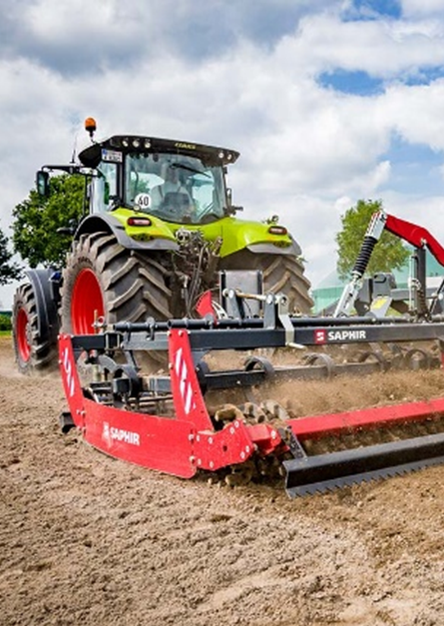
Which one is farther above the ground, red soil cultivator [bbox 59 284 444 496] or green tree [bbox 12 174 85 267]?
green tree [bbox 12 174 85 267]

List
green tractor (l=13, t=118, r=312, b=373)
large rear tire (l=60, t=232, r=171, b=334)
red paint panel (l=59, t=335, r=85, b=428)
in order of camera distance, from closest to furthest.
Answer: red paint panel (l=59, t=335, r=85, b=428) < large rear tire (l=60, t=232, r=171, b=334) < green tractor (l=13, t=118, r=312, b=373)

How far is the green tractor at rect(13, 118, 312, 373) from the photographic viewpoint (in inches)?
240

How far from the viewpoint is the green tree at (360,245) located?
25.5 meters

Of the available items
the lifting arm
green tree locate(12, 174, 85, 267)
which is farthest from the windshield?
green tree locate(12, 174, 85, 267)

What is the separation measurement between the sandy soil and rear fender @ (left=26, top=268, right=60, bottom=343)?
15.2ft

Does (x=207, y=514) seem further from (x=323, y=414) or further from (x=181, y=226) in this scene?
(x=181, y=226)

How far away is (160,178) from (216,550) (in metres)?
5.02

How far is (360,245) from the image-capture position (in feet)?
86.7

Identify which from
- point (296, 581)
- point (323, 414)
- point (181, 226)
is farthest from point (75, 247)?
point (296, 581)

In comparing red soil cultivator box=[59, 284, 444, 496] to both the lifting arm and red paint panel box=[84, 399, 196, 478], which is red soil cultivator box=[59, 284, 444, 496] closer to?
red paint panel box=[84, 399, 196, 478]

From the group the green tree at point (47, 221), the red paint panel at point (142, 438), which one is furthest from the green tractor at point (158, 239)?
the green tree at point (47, 221)

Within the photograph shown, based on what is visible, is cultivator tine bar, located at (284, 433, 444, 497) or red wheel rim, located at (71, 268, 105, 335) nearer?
cultivator tine bar, located at (284, 433, 444, 497)

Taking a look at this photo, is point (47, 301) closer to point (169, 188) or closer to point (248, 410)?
point (169, 188)

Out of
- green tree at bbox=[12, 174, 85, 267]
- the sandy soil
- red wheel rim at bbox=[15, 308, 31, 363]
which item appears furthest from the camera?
green tree at bbox=[12, 174, 85, 267]
